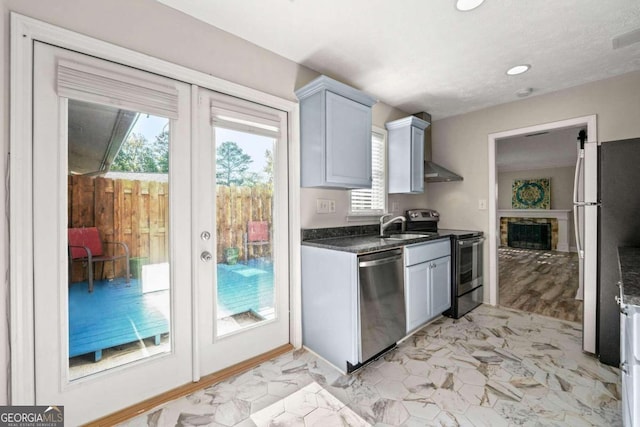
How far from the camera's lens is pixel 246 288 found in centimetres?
208

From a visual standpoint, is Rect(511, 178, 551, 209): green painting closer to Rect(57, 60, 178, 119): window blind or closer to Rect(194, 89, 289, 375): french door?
Rect(194, 89, 289, 375): french door

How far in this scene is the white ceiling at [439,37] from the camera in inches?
65.2

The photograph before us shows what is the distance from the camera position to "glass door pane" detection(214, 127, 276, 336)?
1939 mm

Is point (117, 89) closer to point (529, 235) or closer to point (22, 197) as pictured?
point (22, 197)

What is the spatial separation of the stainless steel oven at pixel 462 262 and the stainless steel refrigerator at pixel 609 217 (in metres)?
0.99

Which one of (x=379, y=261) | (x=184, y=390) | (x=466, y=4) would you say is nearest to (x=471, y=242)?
(x=379, y=261)

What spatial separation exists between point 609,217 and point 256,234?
8.44ft

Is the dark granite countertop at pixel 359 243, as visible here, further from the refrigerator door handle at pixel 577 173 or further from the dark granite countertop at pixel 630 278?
the dark granite countertop at pixel 630 278

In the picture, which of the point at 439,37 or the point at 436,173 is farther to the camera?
the point at 436,173

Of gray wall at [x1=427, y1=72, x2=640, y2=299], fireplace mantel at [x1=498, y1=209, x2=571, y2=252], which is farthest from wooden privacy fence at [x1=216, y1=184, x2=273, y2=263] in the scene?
fireplace mantel at [x1=498, y1=209, x2=571, y2=252]

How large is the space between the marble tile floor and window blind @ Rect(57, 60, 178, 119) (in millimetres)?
1746

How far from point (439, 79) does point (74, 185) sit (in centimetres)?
291

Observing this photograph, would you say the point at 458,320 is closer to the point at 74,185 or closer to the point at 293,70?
the point at 293,70

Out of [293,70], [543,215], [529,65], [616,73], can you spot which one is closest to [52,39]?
[293,70]
